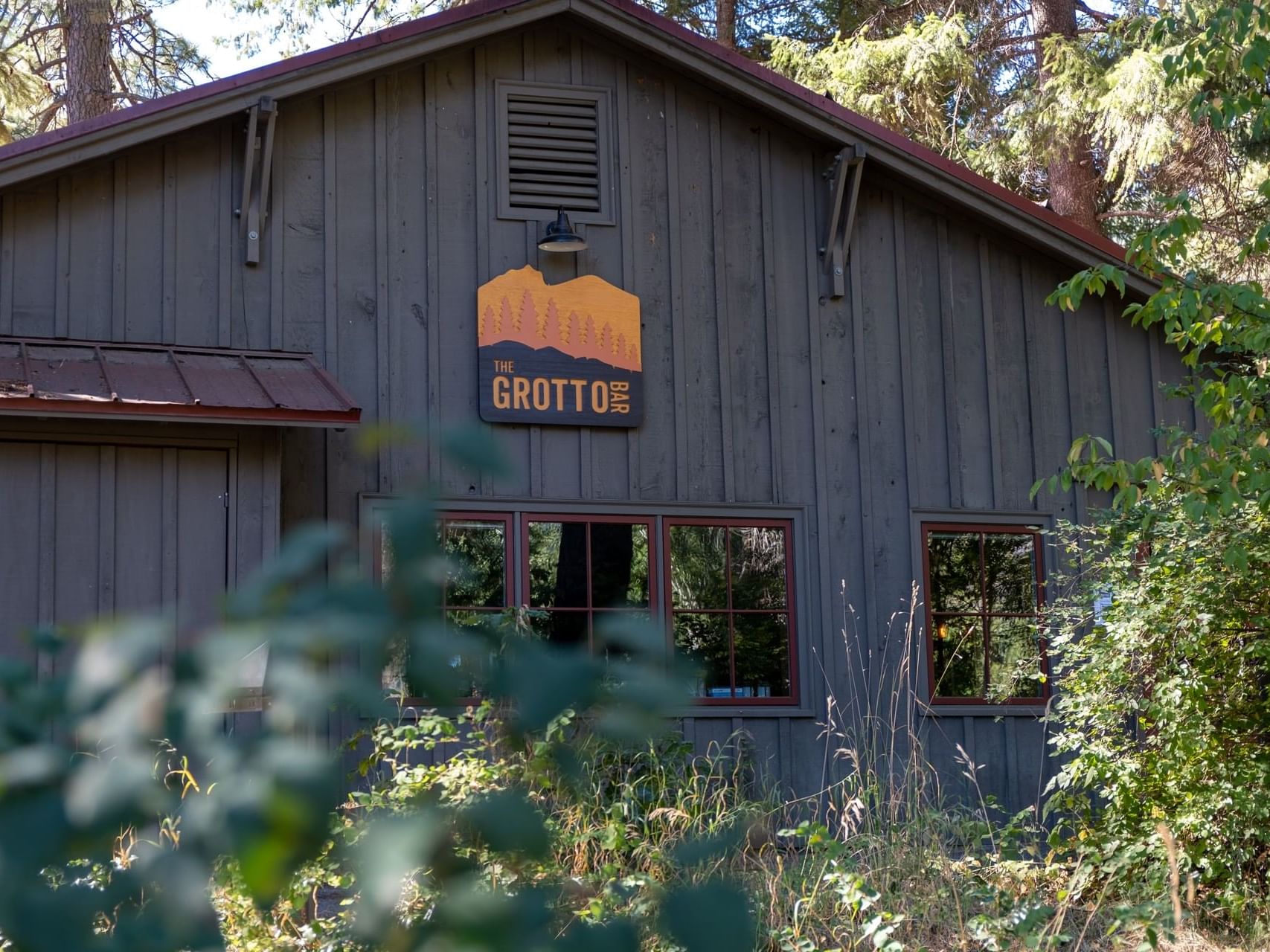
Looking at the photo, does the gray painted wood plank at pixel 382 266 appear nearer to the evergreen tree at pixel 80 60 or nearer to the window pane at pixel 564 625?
the window pane at pixel 564 625

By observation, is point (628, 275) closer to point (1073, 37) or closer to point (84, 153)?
point (84, 153)

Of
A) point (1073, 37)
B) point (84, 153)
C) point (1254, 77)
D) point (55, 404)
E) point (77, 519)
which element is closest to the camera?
point (1254, 77)

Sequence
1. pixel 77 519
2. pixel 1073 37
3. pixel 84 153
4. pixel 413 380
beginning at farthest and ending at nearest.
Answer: pixel 1073 37
pixel 413 380
pixel 84 153
pixel 77 519

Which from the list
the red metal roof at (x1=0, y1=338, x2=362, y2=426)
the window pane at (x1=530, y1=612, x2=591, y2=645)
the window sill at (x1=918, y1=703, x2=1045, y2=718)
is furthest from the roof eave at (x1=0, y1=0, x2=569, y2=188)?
the window sill at (x1=918, y1=703, x2=1045, y2=718)

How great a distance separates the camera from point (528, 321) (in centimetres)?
901

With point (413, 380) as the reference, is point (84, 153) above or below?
above

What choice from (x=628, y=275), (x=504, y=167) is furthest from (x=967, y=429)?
(x=504, y=167)

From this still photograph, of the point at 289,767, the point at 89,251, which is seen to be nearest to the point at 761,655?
the point at 89,251

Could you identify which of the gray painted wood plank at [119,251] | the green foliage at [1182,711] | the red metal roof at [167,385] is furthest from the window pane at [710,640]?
the gray painted wood plank at [119,251]

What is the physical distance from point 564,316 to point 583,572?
1568 mm

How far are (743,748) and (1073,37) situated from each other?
11.7 metres

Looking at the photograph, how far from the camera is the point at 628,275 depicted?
9336mm

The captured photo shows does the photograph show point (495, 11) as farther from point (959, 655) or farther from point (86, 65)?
point (86, 65)

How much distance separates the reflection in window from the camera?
870 centimetres
